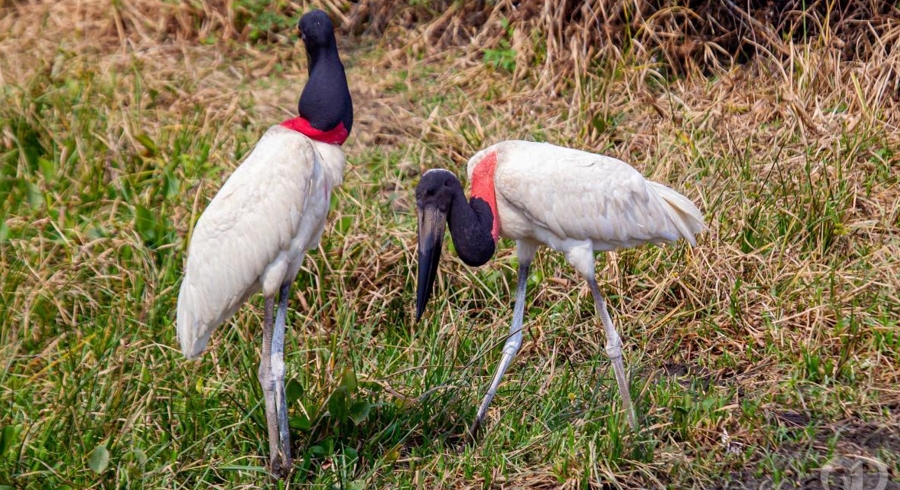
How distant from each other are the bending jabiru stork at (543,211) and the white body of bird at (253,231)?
0.45 meters

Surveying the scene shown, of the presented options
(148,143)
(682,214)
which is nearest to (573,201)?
(682,214)

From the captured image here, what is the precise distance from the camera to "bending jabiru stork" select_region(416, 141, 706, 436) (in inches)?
162

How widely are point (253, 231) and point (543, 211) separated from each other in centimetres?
108

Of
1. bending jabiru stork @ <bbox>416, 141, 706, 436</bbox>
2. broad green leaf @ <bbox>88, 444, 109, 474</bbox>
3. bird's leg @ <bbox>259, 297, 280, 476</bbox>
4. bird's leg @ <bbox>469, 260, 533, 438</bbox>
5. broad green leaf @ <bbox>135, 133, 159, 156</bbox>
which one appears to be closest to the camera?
broad green leaf @ <bbox>88, 444, 109, 474</bbox>

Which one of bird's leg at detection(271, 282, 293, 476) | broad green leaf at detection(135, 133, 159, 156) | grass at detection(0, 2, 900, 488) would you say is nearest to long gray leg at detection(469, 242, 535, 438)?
grass at detection(0, 2, 900, 488)

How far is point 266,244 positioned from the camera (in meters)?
3.91

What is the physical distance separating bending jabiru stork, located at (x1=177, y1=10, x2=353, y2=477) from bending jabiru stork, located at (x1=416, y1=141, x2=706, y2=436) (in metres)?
0.44

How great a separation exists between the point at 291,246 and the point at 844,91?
133 inches

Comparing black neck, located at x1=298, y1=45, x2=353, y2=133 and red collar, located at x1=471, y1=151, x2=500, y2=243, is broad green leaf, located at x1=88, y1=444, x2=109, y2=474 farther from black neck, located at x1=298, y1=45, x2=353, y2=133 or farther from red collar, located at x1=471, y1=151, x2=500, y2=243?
red collar, located at x1=471, y1=151, x2=500, y2=243

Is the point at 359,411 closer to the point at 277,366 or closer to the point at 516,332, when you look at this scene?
the point at 277,366

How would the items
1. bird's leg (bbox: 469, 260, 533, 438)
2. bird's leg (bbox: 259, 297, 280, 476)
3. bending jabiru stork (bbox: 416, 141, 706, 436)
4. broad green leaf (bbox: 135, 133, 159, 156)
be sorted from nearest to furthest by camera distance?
bird's leg (bbox: 259, 297, 280, 476)
bending jabiru stork (bbox: 416, 141, 706, 436)
bird's leg (bbox: 469, 260, 533, 438)
broad green leaf (bbox: 135, 133, 159, 156)

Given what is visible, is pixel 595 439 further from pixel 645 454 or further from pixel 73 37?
pixel 73 37

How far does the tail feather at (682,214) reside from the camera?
4352 mm

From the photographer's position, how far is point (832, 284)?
4574mm
